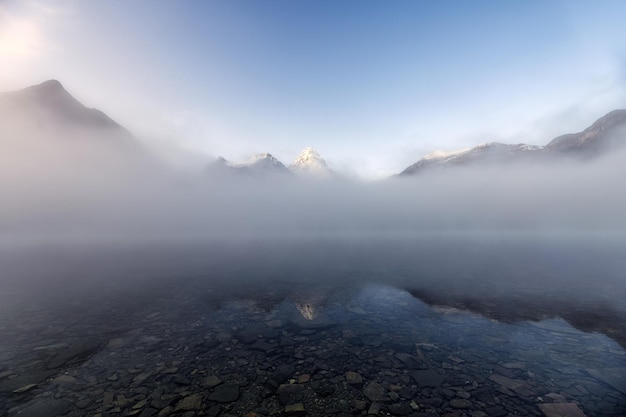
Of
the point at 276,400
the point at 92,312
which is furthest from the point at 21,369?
the point at 276,400

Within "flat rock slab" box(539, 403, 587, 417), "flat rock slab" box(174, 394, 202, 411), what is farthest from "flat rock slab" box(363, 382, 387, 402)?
"flat rock slab" box(174, 394, 202, 411)

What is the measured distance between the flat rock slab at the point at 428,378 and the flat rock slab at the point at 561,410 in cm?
325

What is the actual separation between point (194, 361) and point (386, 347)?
971cm

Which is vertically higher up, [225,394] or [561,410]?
[225,394]

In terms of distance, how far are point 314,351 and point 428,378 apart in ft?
17.9

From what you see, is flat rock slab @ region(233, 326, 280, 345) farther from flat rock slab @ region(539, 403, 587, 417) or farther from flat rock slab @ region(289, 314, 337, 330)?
flat rock slab @ region(539, 403, 587, 417)

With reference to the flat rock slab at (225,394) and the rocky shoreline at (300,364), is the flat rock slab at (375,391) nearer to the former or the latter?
the rocky shoreline at (300,364)

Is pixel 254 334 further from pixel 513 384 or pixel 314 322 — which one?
pixel 513 384

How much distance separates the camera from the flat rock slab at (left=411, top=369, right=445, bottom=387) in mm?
10859

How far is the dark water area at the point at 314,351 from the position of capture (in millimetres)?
9609

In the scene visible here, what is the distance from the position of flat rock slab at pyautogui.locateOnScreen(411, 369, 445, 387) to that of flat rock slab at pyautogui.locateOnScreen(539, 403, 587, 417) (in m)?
3.25

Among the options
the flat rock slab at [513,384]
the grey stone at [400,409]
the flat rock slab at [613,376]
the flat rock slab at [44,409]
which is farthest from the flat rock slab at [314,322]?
the flat rock slab at [613,376]

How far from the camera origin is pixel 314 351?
45.3ft

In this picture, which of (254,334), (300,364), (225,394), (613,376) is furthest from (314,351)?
(613,376)
